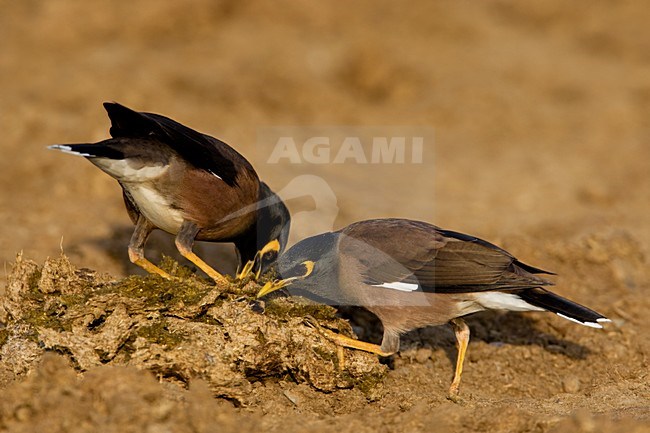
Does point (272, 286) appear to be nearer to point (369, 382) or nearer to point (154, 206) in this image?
point (369, 382)

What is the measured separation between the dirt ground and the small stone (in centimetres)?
3

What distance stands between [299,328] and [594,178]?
7920 mm

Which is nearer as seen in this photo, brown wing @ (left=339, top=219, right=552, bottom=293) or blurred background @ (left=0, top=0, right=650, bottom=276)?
brown wing @ (left=339, top=219, right=552, bottom=293)

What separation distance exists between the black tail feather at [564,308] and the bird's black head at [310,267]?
1.50 metres

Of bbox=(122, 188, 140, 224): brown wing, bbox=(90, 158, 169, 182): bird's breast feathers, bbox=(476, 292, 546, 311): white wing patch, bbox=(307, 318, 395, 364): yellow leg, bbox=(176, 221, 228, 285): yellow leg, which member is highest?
bbox=(90, 158, 169, 182): bird's breast feathers

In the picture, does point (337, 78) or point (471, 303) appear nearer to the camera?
point (471, 303)

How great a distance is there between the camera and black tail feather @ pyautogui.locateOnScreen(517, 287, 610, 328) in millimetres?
5953

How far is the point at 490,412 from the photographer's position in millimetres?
4969

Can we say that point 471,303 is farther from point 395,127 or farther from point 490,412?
point 395,127

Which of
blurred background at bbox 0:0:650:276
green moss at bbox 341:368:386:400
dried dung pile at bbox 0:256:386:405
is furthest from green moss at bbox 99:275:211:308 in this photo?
blurred background at bbox 0:0:650:276

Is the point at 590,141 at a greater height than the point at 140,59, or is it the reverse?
the point at 140,59

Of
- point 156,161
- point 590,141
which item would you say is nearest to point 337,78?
point 590,141

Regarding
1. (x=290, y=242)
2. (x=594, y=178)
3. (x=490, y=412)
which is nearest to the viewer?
(x=490, y=412)

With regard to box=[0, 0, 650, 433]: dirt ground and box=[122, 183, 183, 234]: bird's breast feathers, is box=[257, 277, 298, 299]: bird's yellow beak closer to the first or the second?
box=[0, 0, 650, 433]: dirt ground
